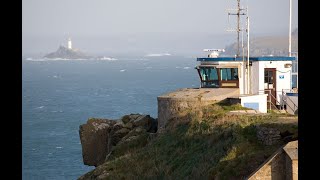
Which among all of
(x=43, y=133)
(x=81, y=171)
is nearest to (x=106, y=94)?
(x=43, y=133)

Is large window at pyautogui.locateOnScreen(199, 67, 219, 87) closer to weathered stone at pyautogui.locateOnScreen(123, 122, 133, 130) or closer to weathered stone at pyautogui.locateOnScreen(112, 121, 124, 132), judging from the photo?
weathered stone at pyautogui.locateOnScreen(123, 122, 133, 130)

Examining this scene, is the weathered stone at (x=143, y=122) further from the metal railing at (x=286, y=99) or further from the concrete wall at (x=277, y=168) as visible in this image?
the concrete wall at (x=277, y=168)

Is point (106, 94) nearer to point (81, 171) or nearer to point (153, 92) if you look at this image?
point (153, 92)

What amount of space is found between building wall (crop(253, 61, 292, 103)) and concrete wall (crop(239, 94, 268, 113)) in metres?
2.42

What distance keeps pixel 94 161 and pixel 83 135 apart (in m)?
1.46

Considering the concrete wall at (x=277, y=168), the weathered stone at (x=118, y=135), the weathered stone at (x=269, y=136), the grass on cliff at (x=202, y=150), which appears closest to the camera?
the concrete wall at (x=277, y=168)

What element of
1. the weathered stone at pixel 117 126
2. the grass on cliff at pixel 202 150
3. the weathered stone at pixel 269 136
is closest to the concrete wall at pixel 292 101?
the grass on cliff at pixel 202 150

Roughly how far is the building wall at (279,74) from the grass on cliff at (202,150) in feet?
20.6

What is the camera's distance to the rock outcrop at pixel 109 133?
36125mm

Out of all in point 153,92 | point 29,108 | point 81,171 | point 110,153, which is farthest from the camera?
point 153,92

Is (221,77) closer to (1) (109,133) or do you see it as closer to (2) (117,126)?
(2) (117,126)

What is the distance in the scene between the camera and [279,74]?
38219 millimetres

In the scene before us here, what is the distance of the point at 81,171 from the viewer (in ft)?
221

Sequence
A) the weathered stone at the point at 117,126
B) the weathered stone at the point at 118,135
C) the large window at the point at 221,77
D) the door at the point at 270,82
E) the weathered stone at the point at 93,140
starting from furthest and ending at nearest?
the weathered stone at the point at 93,140 < the door at the point at 270,82 < the large window at the point at 221,77 < the weathered stone at the point at 117,126 < the weathered stone at the point at 118,135
